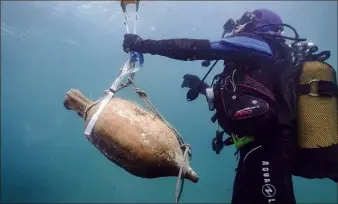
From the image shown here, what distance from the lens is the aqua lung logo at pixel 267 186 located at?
10.9 feet

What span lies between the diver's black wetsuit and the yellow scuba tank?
293 mm

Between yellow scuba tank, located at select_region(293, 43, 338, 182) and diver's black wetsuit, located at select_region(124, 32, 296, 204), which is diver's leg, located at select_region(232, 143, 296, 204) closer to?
diver's black wetsuit, located at select_region(124, 32, 296, 204)

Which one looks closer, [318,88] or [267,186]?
[267,186]

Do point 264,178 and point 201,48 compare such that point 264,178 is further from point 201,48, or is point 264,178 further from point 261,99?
point 201,48

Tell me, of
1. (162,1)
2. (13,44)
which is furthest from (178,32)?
(13,44)

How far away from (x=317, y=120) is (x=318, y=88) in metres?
0.35

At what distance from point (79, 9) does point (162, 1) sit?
6.28 meters

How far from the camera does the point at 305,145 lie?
3434 millimetres

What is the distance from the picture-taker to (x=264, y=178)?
339 centimetres

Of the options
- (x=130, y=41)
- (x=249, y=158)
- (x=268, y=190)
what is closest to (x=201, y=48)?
(x=130, y=41)

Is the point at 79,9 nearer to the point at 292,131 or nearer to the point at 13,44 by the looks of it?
the point at 13,44

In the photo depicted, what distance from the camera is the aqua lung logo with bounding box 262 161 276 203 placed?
3327 millimetres

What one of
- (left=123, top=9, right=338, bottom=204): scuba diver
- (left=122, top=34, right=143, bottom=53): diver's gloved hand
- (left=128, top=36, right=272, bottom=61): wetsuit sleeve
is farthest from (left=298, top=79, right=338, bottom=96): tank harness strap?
(left=122, top=34, right=143, bottom=53): diver's gloved hand

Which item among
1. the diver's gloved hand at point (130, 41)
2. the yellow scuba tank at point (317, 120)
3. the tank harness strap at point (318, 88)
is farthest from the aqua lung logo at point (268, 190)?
the diver's gloved hand at point (130, 41)
